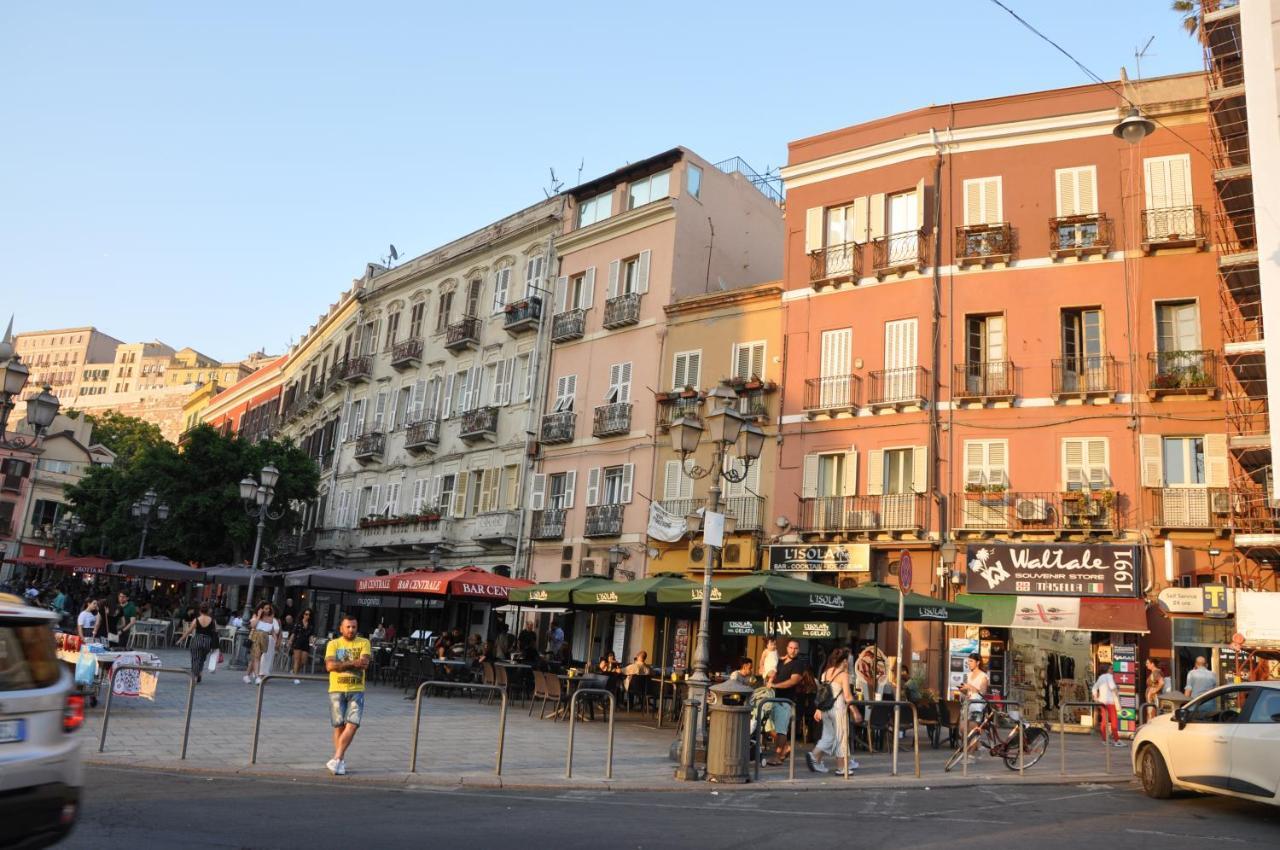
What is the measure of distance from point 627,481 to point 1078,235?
47.6 ft

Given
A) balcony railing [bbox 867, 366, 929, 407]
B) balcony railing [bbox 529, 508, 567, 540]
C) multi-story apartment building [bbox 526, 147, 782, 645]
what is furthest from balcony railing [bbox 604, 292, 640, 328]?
balcony railing [bbox 867, 366, 929, 407]

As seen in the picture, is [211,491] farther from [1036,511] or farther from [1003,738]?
[1003,738]

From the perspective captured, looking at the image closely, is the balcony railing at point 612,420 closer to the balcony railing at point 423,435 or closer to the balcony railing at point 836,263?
the balcony railing at point 836,263

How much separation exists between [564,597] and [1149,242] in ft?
52.0

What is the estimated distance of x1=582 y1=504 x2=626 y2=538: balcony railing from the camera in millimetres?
32406

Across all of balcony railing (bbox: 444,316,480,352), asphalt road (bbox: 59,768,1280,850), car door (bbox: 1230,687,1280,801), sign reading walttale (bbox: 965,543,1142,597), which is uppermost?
balcony railing (bbox: 444,316,480,352)

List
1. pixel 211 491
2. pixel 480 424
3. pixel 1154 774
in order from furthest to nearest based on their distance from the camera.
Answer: pixel 211 491 → pixel 480 424 → pixel 1154 774

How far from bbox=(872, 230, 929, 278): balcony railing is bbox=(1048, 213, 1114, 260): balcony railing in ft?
10.3

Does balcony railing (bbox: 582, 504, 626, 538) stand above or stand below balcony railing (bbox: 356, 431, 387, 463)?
below

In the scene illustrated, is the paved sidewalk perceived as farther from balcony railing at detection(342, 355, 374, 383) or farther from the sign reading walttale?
balcony railing at detection(342, 355, 374, 383)

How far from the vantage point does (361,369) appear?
4741 cm

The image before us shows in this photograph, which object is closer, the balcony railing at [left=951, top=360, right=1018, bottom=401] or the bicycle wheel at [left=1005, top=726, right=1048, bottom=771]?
the bicycle wheel at [left=1005, top=726, right=1048, bottom=771]

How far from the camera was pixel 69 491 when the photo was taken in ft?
188

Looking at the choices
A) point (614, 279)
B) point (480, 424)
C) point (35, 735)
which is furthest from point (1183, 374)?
point (35, 735)
